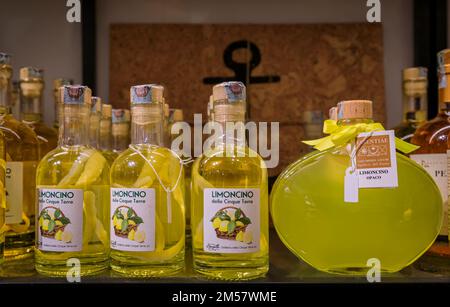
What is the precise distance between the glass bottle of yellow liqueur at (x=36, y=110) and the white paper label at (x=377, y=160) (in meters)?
0.56

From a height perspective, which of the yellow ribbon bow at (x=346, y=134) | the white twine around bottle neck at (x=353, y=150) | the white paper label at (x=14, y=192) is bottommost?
the white paper label at (x=14, y=192)

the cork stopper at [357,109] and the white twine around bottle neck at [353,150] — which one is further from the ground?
the cork stopper at [357,109]

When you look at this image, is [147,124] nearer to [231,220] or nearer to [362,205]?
[231,220]

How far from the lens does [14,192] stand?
745 mm

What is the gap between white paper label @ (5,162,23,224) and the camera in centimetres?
74

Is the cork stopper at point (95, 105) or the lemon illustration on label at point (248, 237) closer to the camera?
the lemon illustration on label at point (248, 237)

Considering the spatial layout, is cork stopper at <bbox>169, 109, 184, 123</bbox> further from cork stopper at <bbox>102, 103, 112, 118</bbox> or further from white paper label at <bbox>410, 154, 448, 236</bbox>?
white paper label at <bbox>410, 154, 448, 236</bbox>

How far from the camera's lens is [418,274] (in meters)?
0.65

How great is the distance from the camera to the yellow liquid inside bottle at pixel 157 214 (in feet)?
2.16

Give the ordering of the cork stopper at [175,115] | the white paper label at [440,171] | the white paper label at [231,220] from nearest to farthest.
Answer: the white paper label at [231,220]
the white paper label at [440,171]
the cork stopper at [175,115]

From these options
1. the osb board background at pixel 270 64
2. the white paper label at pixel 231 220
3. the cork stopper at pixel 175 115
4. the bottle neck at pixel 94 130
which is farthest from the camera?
the osb board background at pixel 270 64

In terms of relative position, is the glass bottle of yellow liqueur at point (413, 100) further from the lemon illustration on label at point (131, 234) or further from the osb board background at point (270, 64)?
the lemon illustration on label at point (131, 234)

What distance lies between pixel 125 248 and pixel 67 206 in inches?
3.9

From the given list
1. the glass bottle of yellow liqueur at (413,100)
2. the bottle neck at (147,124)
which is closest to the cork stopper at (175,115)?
the bottle neck at (147,124)
